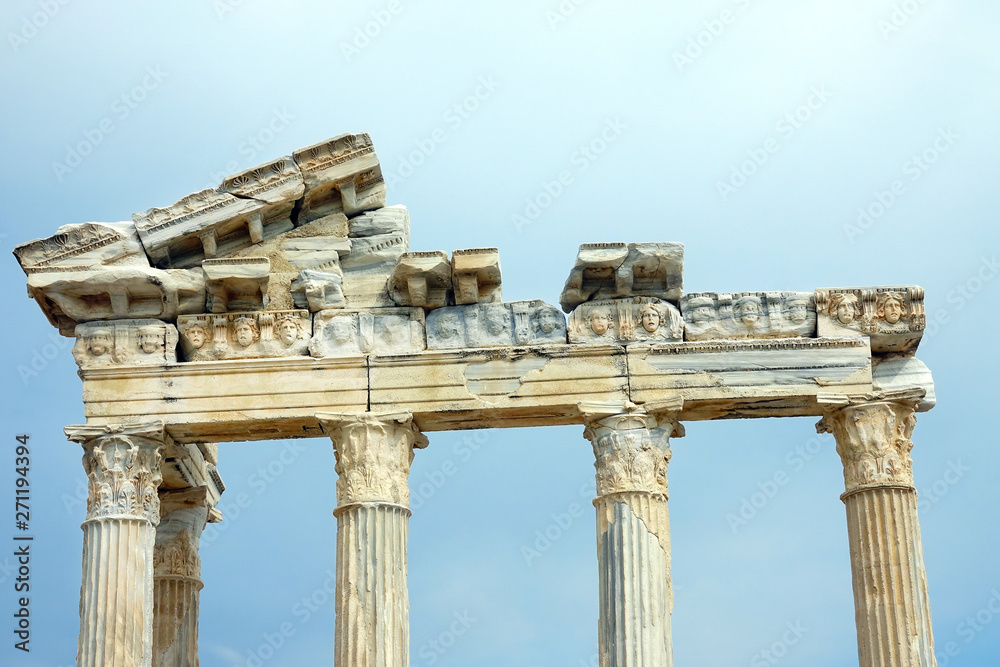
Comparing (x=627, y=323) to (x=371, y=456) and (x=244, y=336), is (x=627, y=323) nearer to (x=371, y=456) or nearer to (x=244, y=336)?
(x=371, y=456)

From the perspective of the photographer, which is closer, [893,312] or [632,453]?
[632,453]

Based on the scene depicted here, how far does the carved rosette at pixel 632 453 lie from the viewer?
899 inches

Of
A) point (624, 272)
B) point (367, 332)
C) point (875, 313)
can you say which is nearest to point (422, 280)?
point (367, 332)

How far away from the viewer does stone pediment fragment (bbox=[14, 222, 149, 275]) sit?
930 inches

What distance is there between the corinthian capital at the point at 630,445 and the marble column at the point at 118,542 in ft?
19.8

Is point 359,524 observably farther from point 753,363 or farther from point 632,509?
point 753,363

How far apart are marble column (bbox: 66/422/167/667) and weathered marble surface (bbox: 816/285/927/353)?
30.8 feet

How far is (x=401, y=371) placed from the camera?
23.6m

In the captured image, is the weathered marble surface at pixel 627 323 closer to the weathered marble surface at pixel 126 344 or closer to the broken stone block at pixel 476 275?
the broken stone block at pixel 476 275

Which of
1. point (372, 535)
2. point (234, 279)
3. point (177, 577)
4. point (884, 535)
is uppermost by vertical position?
point (234, 279)

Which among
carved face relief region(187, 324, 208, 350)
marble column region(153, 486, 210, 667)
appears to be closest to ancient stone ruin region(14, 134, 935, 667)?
carved face relief region(187, 324, 208, 350)

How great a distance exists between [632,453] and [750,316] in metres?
2.61

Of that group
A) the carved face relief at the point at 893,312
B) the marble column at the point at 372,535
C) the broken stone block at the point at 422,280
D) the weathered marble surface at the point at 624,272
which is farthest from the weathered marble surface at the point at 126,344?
the carved face relief at the point at 893,312

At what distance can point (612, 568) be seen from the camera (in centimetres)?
2253
